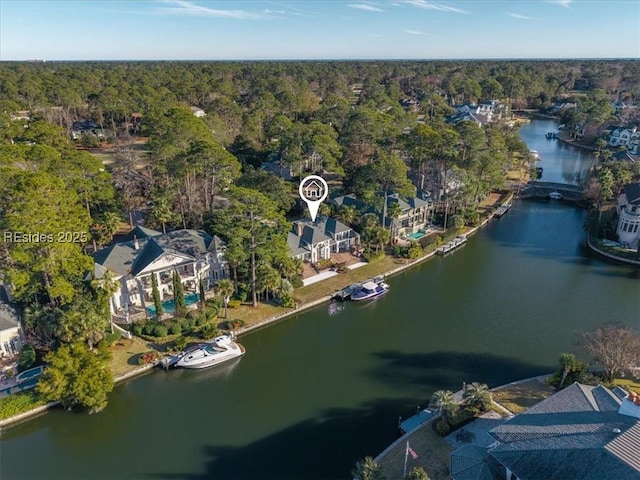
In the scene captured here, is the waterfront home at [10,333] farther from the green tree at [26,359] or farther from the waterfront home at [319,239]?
the waterfront home at [319,239]

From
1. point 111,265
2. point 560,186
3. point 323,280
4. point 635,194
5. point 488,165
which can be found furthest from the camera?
point 560,186

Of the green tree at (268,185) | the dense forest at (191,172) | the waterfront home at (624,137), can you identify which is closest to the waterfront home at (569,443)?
the dense forest at (191,172)

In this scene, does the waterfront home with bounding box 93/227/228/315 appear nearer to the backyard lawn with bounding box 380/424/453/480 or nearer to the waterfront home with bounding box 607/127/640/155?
the backyard lawn with bounding box 380/424/453/480

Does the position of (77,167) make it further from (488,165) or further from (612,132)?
(612,132)

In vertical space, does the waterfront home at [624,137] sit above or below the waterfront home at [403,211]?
above

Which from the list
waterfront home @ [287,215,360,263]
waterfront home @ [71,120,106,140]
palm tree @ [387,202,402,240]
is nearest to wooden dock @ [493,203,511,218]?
palm tree @ [387,202,402,240]

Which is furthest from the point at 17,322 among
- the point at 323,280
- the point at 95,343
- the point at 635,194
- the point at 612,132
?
the point at 612,132
